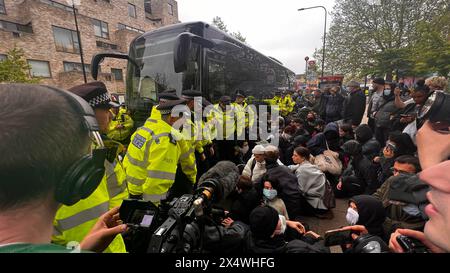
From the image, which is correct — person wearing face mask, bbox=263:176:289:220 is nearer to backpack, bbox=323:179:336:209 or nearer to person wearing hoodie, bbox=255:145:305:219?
person wearing hoodie, bbox=255:145:305:219

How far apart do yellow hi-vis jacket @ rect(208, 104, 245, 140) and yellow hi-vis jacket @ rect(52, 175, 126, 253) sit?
330 cm

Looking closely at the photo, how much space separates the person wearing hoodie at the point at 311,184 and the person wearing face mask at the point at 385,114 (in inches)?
76.7

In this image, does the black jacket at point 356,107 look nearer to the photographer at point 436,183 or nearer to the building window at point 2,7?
the photographer at point 436,183

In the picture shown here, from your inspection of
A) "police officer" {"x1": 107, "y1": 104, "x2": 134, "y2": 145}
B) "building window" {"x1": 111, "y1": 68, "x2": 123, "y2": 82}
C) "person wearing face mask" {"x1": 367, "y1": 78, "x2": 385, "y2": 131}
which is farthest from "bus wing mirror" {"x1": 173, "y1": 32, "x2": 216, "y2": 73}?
"building window" {"x1": 111, "y1": 68, "x2": 123, "y2": 82}

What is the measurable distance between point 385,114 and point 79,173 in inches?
199

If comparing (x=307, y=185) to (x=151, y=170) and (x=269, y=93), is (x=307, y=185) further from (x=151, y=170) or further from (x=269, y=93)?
(x=269, y=93)

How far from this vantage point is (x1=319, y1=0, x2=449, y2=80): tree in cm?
594

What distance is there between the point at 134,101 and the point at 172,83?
1256mm

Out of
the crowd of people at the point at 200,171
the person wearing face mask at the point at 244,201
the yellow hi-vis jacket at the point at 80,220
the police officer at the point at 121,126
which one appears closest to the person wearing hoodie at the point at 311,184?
the crowd of people at the point at 200,171

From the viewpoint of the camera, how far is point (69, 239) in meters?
0.97

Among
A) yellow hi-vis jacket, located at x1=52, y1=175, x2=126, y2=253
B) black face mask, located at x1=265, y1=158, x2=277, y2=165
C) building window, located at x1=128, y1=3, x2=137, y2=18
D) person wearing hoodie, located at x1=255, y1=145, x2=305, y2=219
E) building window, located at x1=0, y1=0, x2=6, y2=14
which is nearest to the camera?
yellow hi-vis jacket, located at x1=52, y1=175, x2=126, y2=253

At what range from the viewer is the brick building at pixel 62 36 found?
15.5 metres

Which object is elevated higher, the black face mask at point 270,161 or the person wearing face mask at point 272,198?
the black face mask at point 270,161

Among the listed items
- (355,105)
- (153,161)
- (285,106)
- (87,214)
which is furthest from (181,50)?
(285,106)
